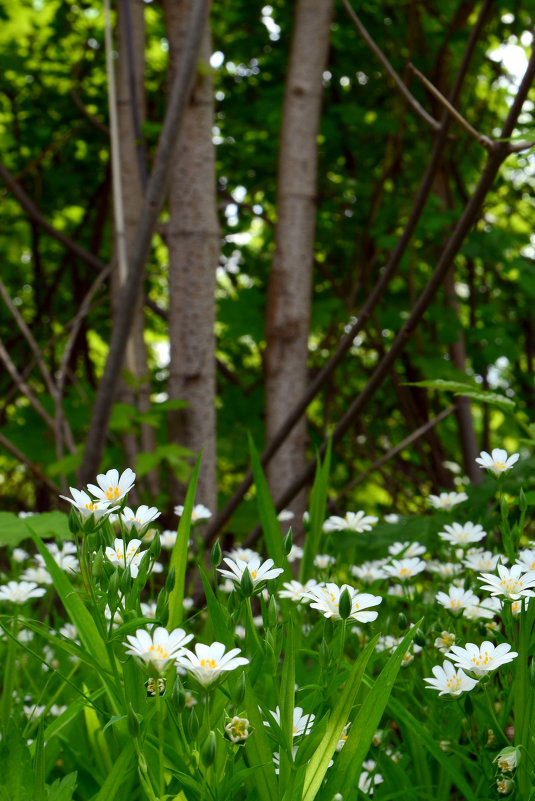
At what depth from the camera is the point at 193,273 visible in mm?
2176

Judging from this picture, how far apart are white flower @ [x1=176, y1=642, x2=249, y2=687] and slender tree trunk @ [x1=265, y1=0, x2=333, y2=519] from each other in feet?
6.19

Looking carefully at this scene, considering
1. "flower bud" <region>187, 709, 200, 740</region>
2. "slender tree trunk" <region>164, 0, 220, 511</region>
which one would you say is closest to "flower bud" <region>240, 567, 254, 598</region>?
"flower bud" <region>187, 709, 200, 740</region>

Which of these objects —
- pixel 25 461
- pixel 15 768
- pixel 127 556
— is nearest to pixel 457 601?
pixel 127 556

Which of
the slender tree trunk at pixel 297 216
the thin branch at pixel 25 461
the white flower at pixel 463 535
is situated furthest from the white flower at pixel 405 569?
the slender tree trunk at pixel 297 216

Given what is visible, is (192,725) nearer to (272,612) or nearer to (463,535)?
(272,612)

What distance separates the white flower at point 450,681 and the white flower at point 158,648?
297mm

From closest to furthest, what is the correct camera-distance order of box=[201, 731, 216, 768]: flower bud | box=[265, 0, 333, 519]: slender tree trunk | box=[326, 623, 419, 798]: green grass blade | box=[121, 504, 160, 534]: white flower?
1. box=[201, 731, 216, 768]: flower bud
2. box=[326, 623, 419, 798]: green grass blade
3. box=[121, 504, 160, 534]: white flower
4. box=[265, 0, 333, 519]: slender tree trunk

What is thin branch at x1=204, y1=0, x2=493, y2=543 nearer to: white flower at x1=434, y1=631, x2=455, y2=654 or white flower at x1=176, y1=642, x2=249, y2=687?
white flower at x1=434, y1=631, x2=455, y2=654

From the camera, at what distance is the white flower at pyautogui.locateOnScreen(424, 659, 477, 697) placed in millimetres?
823

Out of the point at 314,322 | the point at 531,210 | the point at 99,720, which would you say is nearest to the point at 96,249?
the point at 314,322

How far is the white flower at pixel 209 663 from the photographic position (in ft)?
2.10

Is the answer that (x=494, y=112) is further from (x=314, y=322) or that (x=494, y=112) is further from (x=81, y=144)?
(x=81, y=144)

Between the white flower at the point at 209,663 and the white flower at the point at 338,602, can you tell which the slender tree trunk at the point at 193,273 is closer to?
the white flower at the point at 338,602

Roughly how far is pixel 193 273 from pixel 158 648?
163 cm
